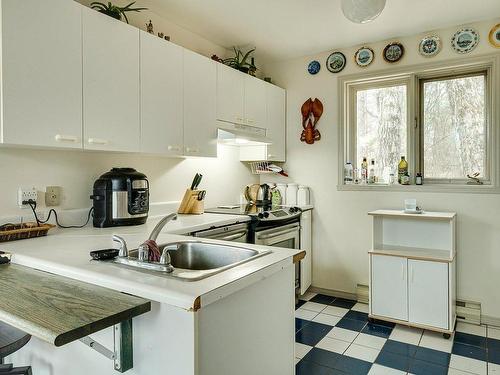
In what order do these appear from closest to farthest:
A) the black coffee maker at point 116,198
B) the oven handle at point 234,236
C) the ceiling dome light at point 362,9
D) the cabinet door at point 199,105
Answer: the ceiling dome light at point 362,9
the black coffee maker at point 116,198
the oven handle at point 234,236
the cabinet door at point 199,105

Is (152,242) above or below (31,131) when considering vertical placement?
below

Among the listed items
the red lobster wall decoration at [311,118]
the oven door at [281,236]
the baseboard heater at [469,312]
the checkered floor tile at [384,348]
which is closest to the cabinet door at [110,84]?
the oven door at [281,236]

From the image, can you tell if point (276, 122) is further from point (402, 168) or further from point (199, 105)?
point (402, 168)

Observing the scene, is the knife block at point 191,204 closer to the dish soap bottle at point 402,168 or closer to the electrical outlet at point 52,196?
the electrical outlet at point 52,196

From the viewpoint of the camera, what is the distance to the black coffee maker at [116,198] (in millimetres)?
2193

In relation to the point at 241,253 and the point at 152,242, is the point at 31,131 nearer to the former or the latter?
the point at 152,242

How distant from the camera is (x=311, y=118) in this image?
12.1 feet

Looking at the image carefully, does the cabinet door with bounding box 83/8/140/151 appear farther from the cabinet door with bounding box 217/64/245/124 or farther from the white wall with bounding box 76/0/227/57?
the cabinet door with bounding box 217/64/245/124

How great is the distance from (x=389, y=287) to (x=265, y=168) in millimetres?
1722

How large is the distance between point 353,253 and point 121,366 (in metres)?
2.80

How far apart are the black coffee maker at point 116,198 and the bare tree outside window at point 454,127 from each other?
255 centimetres

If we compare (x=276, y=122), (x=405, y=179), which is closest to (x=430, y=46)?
(x=405, y=179)

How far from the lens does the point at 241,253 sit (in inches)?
59.5

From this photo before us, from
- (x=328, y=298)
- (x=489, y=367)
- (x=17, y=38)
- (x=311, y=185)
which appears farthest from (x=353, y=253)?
(x=17, y=38)
